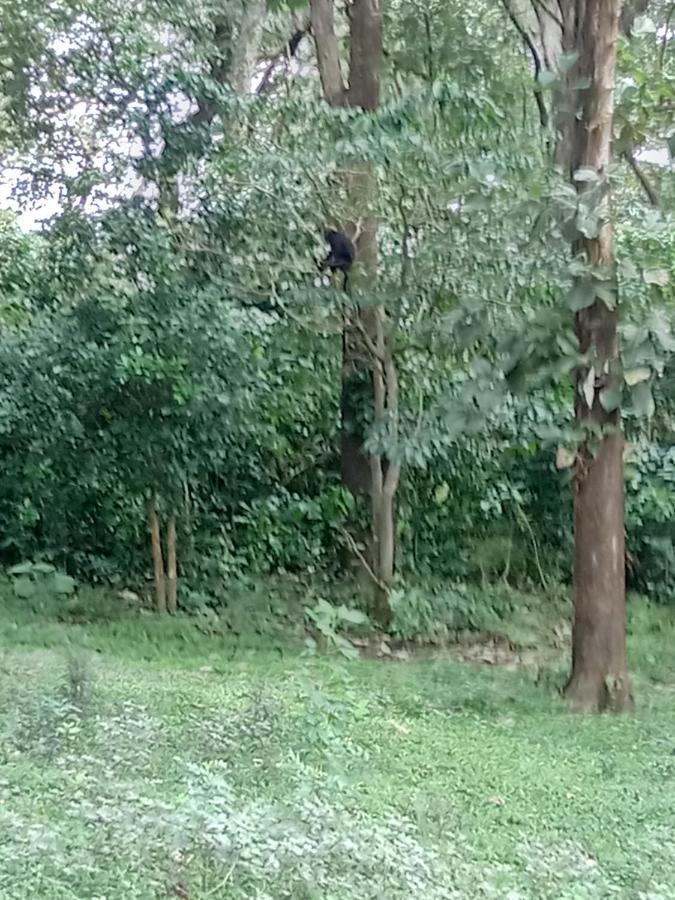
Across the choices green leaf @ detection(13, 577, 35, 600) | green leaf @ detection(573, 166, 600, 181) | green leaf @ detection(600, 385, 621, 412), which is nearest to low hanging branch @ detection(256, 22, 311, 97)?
green leaf @ detection(13, 577, 35, 600)

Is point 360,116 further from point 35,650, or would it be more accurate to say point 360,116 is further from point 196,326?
point 35,650

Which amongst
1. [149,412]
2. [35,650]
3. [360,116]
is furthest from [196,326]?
[35,650]

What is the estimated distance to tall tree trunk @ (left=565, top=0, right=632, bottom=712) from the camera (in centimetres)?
529

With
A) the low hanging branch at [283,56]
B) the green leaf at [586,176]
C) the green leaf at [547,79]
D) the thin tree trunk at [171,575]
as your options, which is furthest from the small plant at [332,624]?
the low hanging branch at [283,56]

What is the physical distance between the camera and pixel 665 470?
8.91 metres

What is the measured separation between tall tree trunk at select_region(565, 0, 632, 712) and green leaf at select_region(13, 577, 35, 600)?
4.13 m

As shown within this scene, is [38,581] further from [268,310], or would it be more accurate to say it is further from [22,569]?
[268,310]

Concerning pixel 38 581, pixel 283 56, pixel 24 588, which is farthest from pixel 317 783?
pixel 283 56

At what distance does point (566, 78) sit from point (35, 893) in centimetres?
451

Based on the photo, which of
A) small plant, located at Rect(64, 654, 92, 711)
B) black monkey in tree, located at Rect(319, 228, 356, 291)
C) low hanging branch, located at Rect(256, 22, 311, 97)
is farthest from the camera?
low hanging branch, located at Rect(256, 22, 311, 97)

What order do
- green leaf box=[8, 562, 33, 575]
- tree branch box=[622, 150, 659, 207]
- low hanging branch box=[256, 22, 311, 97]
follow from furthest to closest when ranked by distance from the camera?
low hanging branch box=[256, 22, 311, 97], tree branch box=[622, 150, 659, 207], green leaf box=[8, 562, 33, 575]

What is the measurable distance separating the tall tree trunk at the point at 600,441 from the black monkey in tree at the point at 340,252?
207cm

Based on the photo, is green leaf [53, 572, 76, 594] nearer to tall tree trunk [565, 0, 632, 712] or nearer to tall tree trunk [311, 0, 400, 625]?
tall tree trunk [311, 0, 400, 625]

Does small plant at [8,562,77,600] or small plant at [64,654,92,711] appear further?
small plant at [8,562,77,600]
